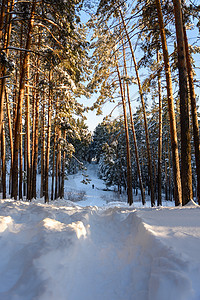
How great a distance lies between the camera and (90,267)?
5.92 ft

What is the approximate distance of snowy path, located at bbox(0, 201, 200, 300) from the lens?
3.98ft

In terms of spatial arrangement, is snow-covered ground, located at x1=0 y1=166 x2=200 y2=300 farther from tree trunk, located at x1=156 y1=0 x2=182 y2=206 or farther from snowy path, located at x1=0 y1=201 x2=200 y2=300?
tree trunk, located at x1=156 y1=0 x2=182 y2=206

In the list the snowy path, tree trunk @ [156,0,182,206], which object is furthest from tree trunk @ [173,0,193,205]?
the snowy path

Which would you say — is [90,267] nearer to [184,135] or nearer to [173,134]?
[184,135]

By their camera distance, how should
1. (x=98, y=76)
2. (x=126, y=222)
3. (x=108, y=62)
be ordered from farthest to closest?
(x=98, y=76), (x=108, y=62), (x=126, y=222)

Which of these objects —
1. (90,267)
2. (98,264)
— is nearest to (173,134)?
(98,264)

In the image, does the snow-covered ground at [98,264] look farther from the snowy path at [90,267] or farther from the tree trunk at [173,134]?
the tree trunk at [173,134]

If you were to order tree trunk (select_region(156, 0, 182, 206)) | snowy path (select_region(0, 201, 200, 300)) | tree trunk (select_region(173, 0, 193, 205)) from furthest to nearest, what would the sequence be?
tree trunk (select_region(156, 0, 182, 206)), tree trunk (select_region(173, 0, 193, 205)), snowy path (select_region(0, 201, 200, 300))

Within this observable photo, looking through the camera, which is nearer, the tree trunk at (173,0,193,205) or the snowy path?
the snowy path

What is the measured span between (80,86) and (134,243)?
12856mm

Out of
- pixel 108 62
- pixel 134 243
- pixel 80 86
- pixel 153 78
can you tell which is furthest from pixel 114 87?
pixel 134 243

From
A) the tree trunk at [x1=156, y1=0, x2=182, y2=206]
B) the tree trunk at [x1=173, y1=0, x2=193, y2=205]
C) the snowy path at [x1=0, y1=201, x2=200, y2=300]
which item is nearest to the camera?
the snowy path at [x1=0, y1=201, x2=200, y2=300]

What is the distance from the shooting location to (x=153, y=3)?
674 centimetres

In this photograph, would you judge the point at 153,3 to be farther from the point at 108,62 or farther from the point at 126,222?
the point at 126,222
